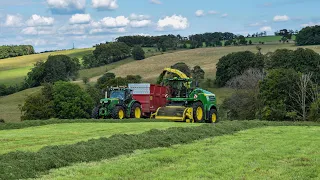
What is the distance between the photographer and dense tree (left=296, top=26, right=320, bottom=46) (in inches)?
4316

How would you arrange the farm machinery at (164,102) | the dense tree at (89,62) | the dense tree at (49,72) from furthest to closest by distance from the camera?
the dense tree at (89,62) → the dense tree at (49,72) → the farm machinery at (164,102)

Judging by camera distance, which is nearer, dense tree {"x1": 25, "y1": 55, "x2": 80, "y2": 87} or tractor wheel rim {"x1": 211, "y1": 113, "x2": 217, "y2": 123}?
tractor wheel rim {"x1": 211, "y1": 113, "x2": 217, "y2": 123}

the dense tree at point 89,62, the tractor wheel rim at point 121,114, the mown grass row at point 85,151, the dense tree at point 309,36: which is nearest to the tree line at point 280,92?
the tractor wheel rim at point 121,114

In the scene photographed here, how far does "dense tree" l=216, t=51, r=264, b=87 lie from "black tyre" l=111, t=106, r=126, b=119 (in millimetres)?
54292

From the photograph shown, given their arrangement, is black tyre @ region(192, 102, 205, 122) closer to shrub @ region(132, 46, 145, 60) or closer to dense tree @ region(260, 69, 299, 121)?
dense tree @ region(260, 69, 299, 121)

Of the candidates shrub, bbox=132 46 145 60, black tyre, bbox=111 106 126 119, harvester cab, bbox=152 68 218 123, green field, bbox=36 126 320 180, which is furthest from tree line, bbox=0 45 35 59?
green field, bbox=36 126 320 180

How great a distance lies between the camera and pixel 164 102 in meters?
32.3

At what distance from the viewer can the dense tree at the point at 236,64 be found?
8180 centimetres

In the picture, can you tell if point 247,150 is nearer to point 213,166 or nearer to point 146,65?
point 213,166

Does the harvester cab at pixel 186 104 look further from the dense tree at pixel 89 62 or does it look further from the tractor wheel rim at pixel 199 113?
the dense tree at pixel 89 62

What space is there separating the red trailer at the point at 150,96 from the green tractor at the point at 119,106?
84cm

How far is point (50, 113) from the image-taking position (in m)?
58.2

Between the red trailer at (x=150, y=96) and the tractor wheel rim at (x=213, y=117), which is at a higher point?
the red trailer at (x=150, y=96)

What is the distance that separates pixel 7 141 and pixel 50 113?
139 feet
